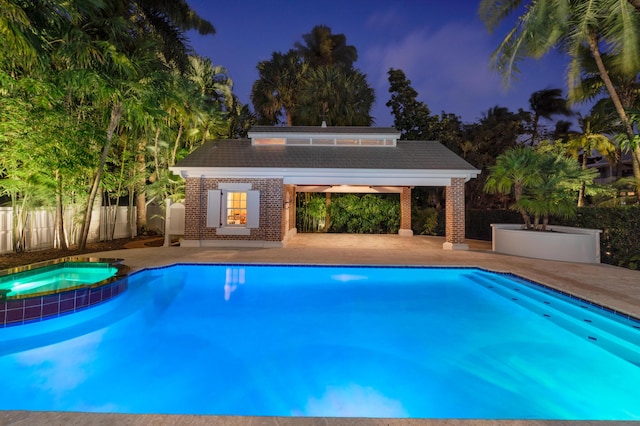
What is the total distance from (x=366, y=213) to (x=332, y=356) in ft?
45.7

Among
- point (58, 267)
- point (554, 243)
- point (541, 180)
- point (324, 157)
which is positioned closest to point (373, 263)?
point (324, 157)

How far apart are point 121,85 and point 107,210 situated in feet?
20.6

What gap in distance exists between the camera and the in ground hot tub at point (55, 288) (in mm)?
5027

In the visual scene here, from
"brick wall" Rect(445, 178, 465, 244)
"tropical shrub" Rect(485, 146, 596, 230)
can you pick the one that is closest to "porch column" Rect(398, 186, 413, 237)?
"brick wall" Rect(445, 178, 465, 244)

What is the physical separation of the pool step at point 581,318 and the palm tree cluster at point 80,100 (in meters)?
11.3

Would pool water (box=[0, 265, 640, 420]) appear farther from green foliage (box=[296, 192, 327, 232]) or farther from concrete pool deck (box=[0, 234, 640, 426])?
green foliage (box=[296, 192, 327, 232])

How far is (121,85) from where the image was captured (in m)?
9.84

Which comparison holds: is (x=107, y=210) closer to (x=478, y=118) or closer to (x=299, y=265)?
(x=299, y=265)

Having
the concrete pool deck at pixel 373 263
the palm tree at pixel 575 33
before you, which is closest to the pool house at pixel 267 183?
the concrete pool deck at pixel 373 263

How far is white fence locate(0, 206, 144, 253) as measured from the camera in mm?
9883

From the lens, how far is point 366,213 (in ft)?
Answer: 59.5

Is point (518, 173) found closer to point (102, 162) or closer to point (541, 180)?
point (541, 180)

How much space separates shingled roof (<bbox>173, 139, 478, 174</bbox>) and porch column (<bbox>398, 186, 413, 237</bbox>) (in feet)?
10.4

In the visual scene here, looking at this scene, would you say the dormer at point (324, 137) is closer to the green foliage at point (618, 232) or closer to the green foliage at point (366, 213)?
the green foliage at point (366, 213)
